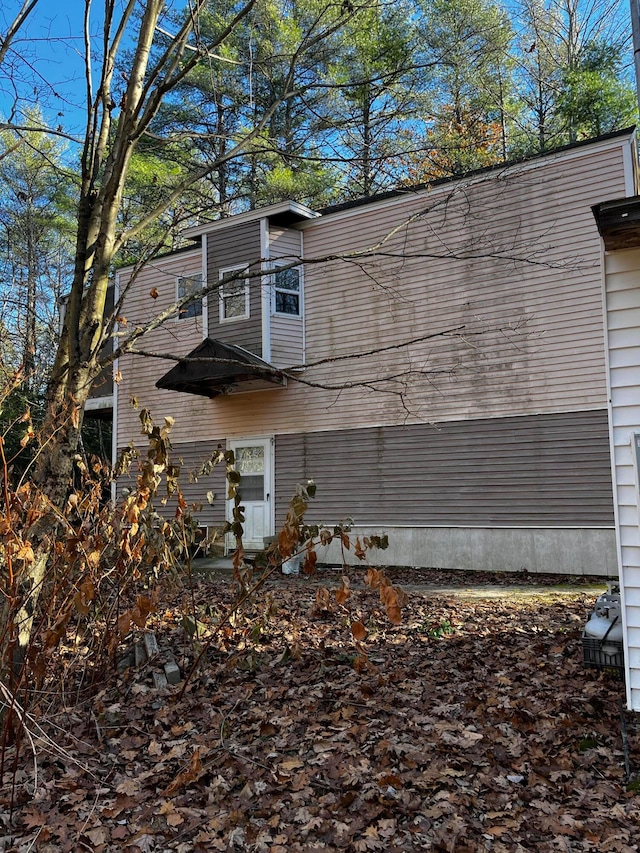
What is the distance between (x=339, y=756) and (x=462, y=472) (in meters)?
7.37

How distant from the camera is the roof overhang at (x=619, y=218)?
3.38 metres

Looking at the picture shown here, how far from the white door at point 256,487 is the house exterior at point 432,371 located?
0.14 ft

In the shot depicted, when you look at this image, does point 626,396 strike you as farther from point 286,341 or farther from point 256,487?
point 256,487

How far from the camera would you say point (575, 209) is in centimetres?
962

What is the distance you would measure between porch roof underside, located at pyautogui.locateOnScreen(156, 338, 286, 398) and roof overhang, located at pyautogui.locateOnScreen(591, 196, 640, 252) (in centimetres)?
763

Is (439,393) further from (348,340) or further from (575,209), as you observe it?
(575,209)

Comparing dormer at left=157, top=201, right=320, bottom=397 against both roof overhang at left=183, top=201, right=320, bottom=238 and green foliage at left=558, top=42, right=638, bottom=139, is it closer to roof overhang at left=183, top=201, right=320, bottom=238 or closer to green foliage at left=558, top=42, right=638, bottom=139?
roof overhang at left=183, top=201, right=320, bottom=238

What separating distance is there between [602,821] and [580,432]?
7290 mm

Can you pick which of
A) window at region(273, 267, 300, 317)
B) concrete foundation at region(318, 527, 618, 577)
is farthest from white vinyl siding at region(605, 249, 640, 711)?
window at region(273, 267, 300, 317)

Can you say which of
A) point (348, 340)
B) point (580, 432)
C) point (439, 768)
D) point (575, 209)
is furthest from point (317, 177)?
point (439, 768)

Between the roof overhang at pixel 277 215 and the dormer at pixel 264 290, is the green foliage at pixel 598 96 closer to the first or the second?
the roof overhang at pixel 277 215

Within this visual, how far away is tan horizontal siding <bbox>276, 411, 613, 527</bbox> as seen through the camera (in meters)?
9.28

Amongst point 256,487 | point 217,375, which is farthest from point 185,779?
point 256,487

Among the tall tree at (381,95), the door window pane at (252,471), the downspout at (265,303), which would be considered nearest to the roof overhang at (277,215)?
the downspout at (265,303)
